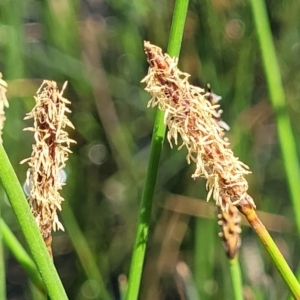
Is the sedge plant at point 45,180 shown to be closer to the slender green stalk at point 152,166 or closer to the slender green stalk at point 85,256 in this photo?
the slender green stalk at point 152,166

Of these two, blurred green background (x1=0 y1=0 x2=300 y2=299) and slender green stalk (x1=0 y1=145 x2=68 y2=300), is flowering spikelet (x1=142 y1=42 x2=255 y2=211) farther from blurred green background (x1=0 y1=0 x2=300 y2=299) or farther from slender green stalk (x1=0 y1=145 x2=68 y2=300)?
blurred green background (x1=0 y1=0 x2=300 y2=299)

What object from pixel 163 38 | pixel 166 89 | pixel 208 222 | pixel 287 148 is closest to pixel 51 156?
pixel 166 89

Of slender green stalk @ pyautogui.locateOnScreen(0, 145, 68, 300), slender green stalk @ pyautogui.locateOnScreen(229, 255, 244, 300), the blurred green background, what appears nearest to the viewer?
slender green stalk @ pyautogui.locateOnScreen(0, 145, 68, 300)

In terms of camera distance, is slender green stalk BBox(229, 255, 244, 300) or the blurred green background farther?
the blurred green background

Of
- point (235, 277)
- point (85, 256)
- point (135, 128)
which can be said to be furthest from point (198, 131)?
point (135, 128)

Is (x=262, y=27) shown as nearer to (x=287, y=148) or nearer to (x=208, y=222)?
(x=287, y=148)

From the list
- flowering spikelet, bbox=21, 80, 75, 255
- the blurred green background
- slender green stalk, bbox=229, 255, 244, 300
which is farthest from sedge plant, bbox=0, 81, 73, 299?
the blurred green background

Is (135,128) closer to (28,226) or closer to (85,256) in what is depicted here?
(85,256)
